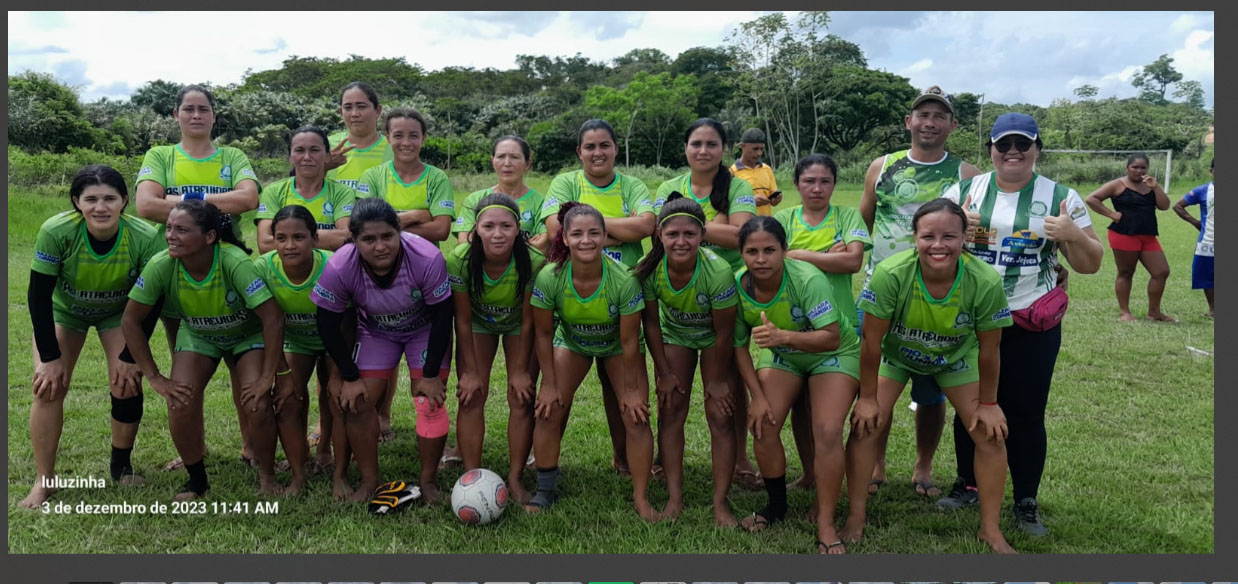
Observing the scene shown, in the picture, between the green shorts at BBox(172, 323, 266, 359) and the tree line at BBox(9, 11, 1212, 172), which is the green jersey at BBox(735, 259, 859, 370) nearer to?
the green shorts at BBox(172, 323, 266, 359)

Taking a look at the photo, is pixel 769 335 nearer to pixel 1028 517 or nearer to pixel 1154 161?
pixel 1028 517

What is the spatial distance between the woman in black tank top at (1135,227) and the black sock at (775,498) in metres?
8.25

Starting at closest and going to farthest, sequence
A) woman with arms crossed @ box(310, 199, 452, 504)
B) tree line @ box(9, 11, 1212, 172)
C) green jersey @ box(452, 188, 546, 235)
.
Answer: woman with arms crossed @ box(310, 199, 452, 504)
green jersey @ box(452, 188, 546, 235)
tree line @ box(9, 11, 1212, 172)

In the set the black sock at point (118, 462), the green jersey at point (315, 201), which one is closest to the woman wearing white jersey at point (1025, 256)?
the green jersey at point (315, 201)

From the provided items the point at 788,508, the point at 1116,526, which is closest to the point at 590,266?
the point at 788,508

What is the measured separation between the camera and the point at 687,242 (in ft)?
14.5

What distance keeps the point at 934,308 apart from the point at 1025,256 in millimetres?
669

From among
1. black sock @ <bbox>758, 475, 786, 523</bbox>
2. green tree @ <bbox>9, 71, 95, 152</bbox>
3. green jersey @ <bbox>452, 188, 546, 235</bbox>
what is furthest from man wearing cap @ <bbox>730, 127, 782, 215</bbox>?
green tree @ <bbox>9, 71, 95, 152</bbox>

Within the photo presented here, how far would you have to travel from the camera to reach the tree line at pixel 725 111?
34.8m

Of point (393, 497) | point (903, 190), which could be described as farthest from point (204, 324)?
point (903, 190)

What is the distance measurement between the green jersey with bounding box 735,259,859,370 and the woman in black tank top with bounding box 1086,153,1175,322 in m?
8.11

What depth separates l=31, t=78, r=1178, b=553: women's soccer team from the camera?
14.1ft

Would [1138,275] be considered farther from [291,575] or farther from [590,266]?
[291,575]

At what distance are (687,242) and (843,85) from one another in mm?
42403
